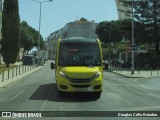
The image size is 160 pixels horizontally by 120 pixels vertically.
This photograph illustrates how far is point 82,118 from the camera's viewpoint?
12562 mm

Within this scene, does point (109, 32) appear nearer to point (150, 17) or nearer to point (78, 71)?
point (150, 17)

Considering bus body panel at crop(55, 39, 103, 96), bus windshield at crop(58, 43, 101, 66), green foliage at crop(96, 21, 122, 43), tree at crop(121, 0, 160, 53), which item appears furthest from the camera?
green foliage at crop(96, 21, 122, 43)

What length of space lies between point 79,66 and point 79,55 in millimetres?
558

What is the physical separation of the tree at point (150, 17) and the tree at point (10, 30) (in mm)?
22436

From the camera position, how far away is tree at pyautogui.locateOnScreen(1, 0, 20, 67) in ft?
188

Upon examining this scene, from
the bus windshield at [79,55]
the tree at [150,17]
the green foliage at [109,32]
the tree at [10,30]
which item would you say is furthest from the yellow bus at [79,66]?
the green foliage at [109,32]

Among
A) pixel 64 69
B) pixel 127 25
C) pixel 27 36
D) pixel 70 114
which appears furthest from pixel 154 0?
pixel 70 114

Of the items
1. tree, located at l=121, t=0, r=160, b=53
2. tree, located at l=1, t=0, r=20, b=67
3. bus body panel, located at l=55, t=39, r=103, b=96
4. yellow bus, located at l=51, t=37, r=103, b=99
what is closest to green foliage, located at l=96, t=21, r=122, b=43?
tree, located at l=121, t=0, r=160, b=53

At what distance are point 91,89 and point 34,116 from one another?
699 cm

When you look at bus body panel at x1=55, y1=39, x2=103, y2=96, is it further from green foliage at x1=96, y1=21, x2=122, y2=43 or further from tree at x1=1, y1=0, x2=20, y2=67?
green foliage at x1=96, y1=21, x2=122, y2=43

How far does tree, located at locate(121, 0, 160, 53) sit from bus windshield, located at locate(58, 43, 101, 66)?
51.7 m

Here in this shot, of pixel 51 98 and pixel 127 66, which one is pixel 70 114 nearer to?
pixel 51 98

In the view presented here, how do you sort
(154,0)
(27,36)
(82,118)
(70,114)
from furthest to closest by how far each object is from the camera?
(27,36), (154,0), (70,114), (82,118)

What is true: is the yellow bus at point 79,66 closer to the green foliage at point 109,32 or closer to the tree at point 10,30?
the tree at point 10,30
